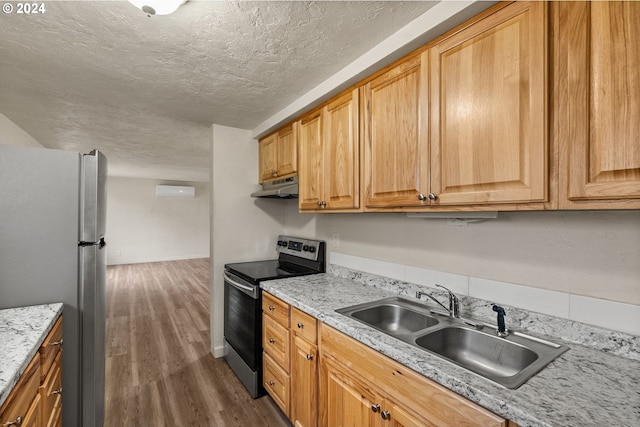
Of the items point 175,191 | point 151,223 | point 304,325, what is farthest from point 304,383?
point 151,223

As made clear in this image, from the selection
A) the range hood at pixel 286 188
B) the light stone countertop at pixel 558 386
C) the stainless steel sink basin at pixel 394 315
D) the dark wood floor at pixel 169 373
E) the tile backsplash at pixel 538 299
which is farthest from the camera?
the range hood at pixel 286 188

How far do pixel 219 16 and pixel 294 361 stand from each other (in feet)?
6.30

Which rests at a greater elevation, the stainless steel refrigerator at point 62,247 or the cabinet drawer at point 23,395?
the stainless steel refrigerator at point 62,247

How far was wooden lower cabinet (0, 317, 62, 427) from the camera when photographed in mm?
956

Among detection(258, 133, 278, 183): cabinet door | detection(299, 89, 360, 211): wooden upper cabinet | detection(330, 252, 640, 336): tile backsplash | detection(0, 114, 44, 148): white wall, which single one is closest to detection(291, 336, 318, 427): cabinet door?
detection(330, 252, 640, 336): tile backsplash

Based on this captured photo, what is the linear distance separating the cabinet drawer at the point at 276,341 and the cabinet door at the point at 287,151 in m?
1.23

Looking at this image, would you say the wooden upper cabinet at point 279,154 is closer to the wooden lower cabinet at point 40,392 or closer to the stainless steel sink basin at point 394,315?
the stainless steel sink basin at point 394,315

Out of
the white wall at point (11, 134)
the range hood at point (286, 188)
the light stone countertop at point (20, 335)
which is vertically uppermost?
the white wall at point (11, 134)

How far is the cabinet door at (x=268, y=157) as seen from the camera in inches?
109

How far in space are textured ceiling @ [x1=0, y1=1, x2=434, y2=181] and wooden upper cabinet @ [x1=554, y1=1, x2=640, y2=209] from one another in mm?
622

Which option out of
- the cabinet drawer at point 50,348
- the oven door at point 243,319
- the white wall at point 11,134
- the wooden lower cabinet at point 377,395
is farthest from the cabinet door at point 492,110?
the white wall at point 11,134

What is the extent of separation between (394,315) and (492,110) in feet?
3.91

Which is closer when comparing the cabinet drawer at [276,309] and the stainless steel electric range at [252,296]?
the cabinet drawer at [276,309]

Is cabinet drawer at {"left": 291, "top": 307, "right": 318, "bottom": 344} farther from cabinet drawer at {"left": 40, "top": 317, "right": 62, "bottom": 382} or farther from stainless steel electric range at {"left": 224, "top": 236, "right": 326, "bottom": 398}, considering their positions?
cabinet drawer at {"left": 40, "top": 317, "right": 62, "bottom": 382}
